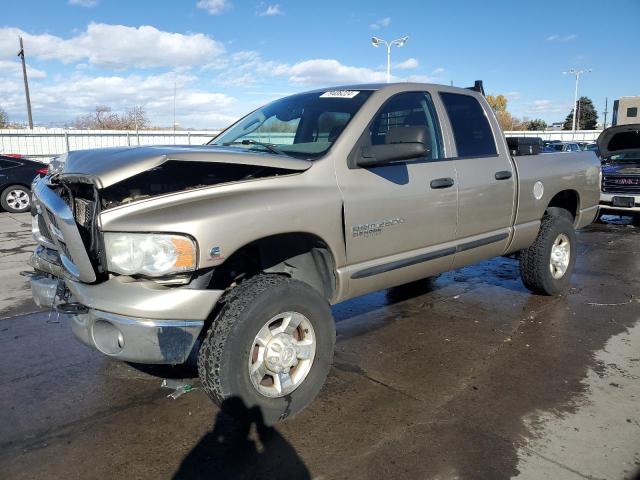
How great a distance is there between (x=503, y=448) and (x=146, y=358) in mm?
1907

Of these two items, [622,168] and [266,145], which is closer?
[266,145]

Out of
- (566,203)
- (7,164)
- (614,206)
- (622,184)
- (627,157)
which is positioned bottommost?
(614,206)

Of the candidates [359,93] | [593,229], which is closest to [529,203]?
[359,93]

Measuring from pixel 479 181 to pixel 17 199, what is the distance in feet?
38.9

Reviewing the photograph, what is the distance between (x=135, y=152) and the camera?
9.55ft

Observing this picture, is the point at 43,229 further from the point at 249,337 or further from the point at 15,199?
the point at 15,199

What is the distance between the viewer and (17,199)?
12.5 meters

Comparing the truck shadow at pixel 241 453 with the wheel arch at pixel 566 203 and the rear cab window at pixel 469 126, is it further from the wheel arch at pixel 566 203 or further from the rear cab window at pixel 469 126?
the wheel arch at pixel 566 203

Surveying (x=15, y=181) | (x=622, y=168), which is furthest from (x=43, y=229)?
(x=622, y=168)

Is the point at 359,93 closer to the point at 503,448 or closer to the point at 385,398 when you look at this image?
the point at 385,398

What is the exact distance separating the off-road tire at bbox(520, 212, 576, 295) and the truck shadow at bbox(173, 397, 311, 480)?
336 cm

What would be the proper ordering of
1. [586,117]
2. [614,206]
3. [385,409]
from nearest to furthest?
[385,409] → [614,206] → [586,117]

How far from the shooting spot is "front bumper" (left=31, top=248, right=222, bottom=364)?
2586 millimetres

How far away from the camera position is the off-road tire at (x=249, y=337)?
2725 mm
